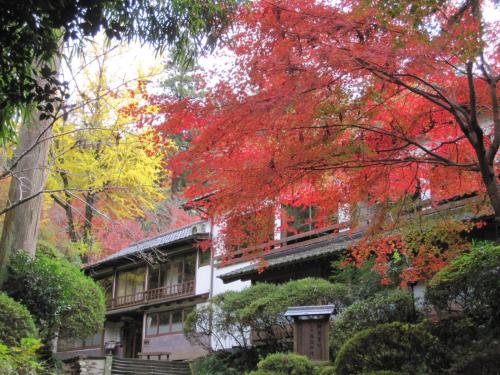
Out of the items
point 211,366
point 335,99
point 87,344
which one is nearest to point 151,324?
point 87,344

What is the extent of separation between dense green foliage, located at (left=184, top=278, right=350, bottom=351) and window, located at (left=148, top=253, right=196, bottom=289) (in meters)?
5.96

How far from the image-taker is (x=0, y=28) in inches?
205

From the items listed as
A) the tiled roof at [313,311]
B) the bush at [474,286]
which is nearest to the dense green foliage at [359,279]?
the tiled roof at [313,311]

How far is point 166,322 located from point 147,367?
18.6 ft

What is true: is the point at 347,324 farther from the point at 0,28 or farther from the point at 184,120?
the point at 0,28

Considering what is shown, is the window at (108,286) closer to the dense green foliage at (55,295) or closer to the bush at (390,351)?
the dense green foliage at (55,295)

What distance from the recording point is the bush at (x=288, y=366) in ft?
38.8

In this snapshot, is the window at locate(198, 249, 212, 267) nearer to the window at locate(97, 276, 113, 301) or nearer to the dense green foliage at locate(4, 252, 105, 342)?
the window at locate(97, 276, 113, 301)

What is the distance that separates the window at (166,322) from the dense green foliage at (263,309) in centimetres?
572

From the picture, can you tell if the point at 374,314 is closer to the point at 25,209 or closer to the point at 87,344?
the point at 25,209

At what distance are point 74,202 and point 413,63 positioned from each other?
2273 cm

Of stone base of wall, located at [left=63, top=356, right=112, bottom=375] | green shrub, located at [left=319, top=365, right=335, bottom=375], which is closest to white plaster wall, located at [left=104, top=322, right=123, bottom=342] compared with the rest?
stone base of wall, located at [left=63, top=356, right=112, bottom=375]

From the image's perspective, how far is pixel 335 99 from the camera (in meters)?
7.80

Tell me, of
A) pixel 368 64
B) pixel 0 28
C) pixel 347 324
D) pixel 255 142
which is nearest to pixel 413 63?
pixel 368 64
